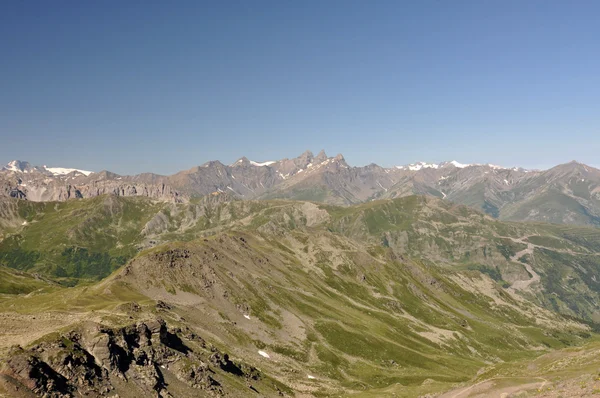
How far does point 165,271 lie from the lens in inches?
7608

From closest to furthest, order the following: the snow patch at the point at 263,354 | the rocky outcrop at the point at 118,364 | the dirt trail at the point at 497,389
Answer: the rocky outcrop at the point at 118,364 → the dirt trail at the point at 497,389 → the snow patch at the point at 263,354

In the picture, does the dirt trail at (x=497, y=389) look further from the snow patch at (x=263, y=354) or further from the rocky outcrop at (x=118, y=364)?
the snow patch at (x=263, y=354)

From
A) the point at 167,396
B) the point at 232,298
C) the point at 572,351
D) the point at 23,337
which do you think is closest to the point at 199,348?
the point at 167,396

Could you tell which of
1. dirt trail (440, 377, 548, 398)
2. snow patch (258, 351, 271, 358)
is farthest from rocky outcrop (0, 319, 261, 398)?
dirt trail (440, 377, 548, 398)

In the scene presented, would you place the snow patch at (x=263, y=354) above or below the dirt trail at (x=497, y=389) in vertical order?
below

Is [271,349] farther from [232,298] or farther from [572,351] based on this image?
[572,351]

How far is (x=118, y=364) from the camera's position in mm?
86250

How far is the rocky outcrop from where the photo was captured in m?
69.1

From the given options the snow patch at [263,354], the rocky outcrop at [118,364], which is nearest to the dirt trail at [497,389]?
the rocky outcrop at [118,364]

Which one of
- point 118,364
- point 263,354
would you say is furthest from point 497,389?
point 263,354

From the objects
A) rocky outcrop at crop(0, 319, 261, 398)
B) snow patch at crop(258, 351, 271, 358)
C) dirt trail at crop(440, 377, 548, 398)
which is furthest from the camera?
snow patch at crop(258, 351, 271, 358)

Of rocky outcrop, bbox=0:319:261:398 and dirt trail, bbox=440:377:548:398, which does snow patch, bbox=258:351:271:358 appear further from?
dirt trail, bbox=440:377:548:398

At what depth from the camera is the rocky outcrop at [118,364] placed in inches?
A: 2719

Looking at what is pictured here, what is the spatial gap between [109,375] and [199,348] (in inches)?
1477
